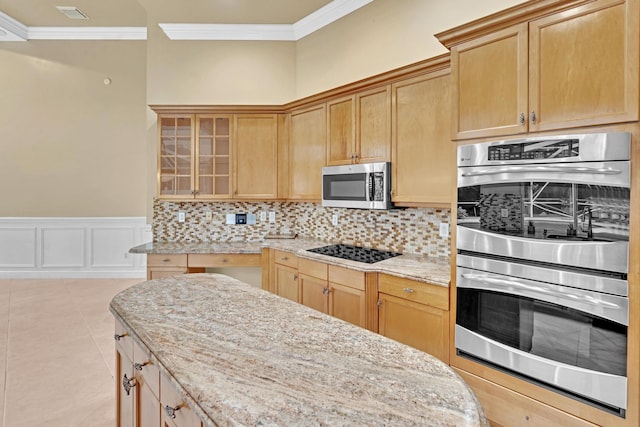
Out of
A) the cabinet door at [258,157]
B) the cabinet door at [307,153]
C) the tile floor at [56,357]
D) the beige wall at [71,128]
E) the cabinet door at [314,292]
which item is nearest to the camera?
the tile floor at [56,357]

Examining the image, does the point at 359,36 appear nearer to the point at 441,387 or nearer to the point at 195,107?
the point at 195,107

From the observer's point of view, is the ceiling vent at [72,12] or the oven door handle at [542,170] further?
the ceiling vent at [72,12]

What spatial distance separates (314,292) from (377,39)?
2.47 m

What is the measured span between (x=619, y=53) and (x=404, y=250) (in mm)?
2069

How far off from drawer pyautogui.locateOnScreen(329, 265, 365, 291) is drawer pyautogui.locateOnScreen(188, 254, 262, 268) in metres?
1.12

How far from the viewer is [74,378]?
2.98 m

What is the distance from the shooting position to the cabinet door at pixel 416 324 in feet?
7.91

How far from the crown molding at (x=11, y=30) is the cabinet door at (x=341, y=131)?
5200mm

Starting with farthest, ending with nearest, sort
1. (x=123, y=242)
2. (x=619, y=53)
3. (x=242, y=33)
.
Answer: (x=123, y=242) → (x=242, y=33) → (x=619, y=53)

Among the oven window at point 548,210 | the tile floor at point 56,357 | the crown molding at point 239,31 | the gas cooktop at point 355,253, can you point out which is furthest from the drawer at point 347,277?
the crown molding at point 239,31

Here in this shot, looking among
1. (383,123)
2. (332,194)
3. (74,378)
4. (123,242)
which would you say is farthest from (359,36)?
(123,242)

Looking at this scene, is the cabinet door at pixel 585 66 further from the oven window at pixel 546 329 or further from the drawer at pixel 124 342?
the drawer at pixel 124 342

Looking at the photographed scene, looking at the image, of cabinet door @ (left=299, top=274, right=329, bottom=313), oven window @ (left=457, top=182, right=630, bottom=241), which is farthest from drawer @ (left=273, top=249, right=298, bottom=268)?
oven window @ (left=457, top=182, right=630, bottom=241)

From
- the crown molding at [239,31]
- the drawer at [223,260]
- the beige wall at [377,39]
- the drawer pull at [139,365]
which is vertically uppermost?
the crown molding at [239,31]
